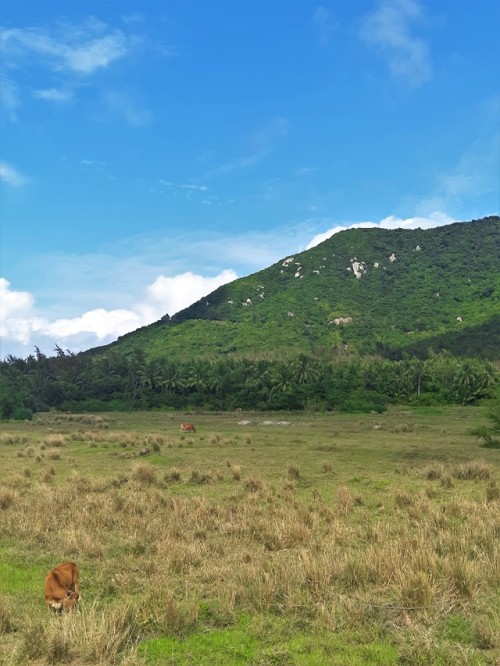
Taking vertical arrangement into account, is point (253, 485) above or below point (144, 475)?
below

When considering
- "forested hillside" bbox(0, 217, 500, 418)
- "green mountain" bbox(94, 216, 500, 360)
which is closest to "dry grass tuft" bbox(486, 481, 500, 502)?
"forested hillside" bbox(0, 217, 500, 418)

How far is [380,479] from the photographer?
1941cm

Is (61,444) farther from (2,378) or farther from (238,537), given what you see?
(2,378)

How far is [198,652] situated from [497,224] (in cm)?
19888

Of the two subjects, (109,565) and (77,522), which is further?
(77,522)

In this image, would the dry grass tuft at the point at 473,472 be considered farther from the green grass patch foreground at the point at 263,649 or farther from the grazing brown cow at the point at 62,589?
the grazing brown cow at the point at 62,589

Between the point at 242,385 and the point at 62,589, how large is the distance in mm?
80389

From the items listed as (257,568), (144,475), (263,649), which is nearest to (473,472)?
(144,475)

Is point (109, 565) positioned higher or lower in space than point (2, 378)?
lower

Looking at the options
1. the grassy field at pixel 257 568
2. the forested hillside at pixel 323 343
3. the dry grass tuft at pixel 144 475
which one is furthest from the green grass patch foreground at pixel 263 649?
the forested hillside at pixel 323 343

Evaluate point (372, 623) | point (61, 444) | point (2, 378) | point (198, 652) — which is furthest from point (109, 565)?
point (2, 378)

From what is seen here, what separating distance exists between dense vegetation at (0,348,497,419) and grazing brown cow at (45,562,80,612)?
221 feet

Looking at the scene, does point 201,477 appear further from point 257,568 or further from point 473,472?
point 257,568

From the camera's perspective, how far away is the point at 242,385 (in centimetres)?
8800
